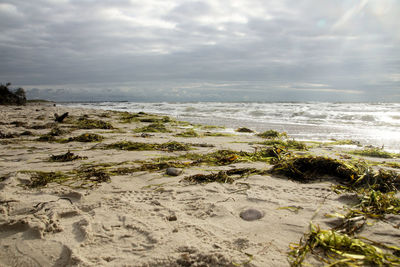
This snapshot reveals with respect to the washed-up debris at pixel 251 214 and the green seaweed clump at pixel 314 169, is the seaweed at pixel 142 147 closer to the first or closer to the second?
the green seaweed clump at pixel 314 169

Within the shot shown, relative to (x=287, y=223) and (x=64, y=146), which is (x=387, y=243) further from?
(x=64, y=146)

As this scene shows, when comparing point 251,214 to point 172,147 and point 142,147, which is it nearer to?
point 172,147

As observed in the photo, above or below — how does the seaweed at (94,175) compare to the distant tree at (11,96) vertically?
below

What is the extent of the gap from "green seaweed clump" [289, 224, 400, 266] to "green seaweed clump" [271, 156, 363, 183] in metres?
1.41

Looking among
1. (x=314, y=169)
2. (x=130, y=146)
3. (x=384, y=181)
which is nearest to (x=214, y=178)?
(x=314, y=169)

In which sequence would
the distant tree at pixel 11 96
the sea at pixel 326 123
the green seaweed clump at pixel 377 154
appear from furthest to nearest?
the distant tree at pixel 11 96
the sea at pixel 326 123
the green seaweed clump at pixel 377 154

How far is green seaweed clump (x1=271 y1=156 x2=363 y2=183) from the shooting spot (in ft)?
9.71

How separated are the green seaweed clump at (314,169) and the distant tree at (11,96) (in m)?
28.1

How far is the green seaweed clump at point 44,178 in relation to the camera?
2.73 metres

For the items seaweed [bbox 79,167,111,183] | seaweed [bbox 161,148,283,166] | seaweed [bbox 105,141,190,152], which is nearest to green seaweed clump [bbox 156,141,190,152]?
seaweed [bbox 105,141,190,152]

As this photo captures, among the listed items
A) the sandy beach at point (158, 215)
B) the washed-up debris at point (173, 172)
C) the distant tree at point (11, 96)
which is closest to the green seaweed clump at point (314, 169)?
the sandy beach at point (158, 215)

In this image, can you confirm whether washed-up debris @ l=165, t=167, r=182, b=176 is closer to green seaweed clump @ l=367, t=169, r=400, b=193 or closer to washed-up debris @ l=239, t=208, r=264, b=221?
washed-up debris @ l=239, t=208, r=264, b=221

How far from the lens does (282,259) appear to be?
1500mm

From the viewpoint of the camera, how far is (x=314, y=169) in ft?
10.5
